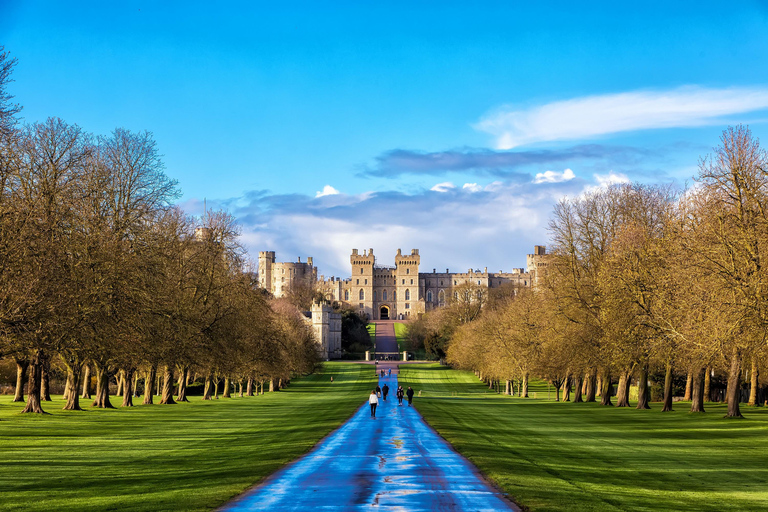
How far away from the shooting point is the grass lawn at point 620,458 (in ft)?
49.5

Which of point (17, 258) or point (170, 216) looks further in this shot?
point (170, 216)

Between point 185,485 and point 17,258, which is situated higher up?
point 17,258

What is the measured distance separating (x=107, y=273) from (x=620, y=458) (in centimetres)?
2162

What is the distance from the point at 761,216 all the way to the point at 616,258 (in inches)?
501

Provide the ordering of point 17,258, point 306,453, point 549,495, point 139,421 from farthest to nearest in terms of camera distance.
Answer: point 139,421
point 17,258
point 306,453
point 549,495

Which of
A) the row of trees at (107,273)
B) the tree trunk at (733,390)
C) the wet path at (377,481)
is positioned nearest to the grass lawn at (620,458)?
the tree trunk at (733,390)

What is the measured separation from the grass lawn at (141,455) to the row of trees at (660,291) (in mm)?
15121

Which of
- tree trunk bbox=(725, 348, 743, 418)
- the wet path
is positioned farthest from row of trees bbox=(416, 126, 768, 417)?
the wet path

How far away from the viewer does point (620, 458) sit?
878 inches

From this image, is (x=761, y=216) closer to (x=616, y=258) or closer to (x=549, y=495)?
(x=616, y=258)

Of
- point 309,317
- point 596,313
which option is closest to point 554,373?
point 596,313

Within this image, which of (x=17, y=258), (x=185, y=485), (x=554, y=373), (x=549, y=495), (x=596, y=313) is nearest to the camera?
(x=549, y=495)

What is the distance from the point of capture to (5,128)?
26.1 metres

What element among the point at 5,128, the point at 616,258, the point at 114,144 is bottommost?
the point at 616,258
